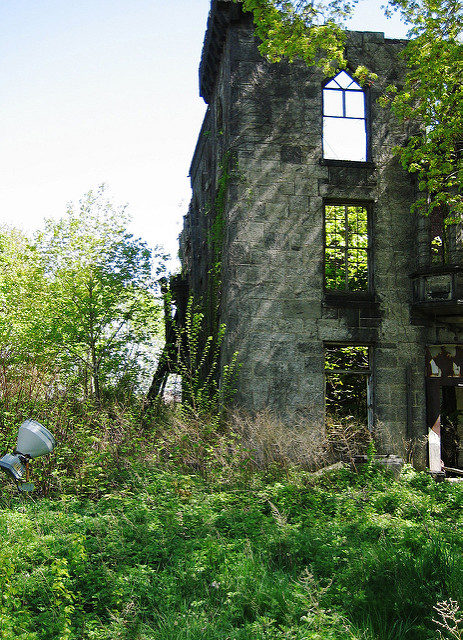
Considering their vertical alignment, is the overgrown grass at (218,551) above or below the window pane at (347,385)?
below

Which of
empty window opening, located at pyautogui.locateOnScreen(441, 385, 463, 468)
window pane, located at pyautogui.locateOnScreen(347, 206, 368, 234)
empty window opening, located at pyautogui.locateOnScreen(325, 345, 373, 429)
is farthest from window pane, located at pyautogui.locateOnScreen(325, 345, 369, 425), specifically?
window pane, located at pyautogui.locateOnScreen(347, 206, 368, 234)

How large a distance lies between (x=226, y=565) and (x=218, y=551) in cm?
29

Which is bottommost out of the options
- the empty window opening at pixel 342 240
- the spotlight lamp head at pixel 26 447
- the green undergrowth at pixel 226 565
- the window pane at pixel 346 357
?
the green undergrowth at pixel 226 565

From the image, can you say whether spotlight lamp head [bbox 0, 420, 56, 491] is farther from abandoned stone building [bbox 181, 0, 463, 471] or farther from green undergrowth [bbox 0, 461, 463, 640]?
abandoned stone building [bbox 181, 0, 463, 471]

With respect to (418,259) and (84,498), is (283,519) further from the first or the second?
(418,259)

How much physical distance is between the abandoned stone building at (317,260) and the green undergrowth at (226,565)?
4784 millimetres

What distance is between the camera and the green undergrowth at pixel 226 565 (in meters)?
5.50

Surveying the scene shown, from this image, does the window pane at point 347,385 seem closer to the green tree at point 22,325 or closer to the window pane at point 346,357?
the window pane at point 346,357

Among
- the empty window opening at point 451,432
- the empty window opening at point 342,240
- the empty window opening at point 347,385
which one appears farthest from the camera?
the empty window opening at point 451,432

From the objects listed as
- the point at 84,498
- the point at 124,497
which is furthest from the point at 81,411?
the point at 124,497

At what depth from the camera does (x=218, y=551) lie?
675cm

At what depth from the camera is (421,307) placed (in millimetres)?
13797

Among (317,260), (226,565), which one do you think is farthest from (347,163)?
(226,565)

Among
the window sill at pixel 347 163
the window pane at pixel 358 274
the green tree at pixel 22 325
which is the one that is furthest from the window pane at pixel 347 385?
the green tree at pixel 22 325
